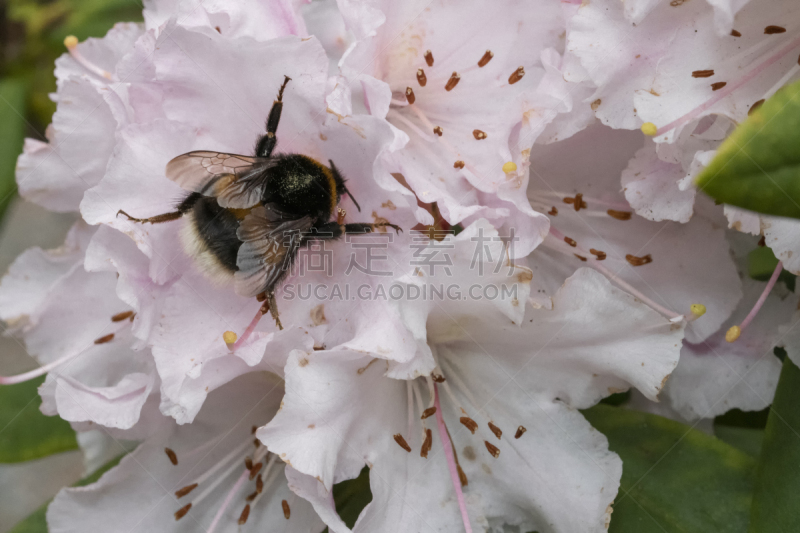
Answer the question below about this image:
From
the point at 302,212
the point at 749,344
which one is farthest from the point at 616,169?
the point at 302,212

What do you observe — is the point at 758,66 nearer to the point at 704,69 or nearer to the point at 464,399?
the point at 704,69

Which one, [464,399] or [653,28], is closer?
[653,28]

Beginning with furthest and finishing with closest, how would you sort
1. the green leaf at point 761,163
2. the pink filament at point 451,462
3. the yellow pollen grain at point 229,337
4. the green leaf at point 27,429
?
1. the green leaf at point 27,429
2. the pink filament at point 451,462
3. the yellow pollen grain at point 229,337
4. the green leaf at point 761,163

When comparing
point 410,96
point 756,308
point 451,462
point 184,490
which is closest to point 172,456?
point 184,490

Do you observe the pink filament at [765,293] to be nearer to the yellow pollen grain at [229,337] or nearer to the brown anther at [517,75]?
the brown anther at [517,75]

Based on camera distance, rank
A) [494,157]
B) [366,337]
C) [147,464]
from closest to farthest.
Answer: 1. [366,337]
2. [494,157]
3. [147,464]

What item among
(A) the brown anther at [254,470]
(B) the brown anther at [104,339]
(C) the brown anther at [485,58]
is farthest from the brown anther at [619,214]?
(B) the brown anther at [104,339]
